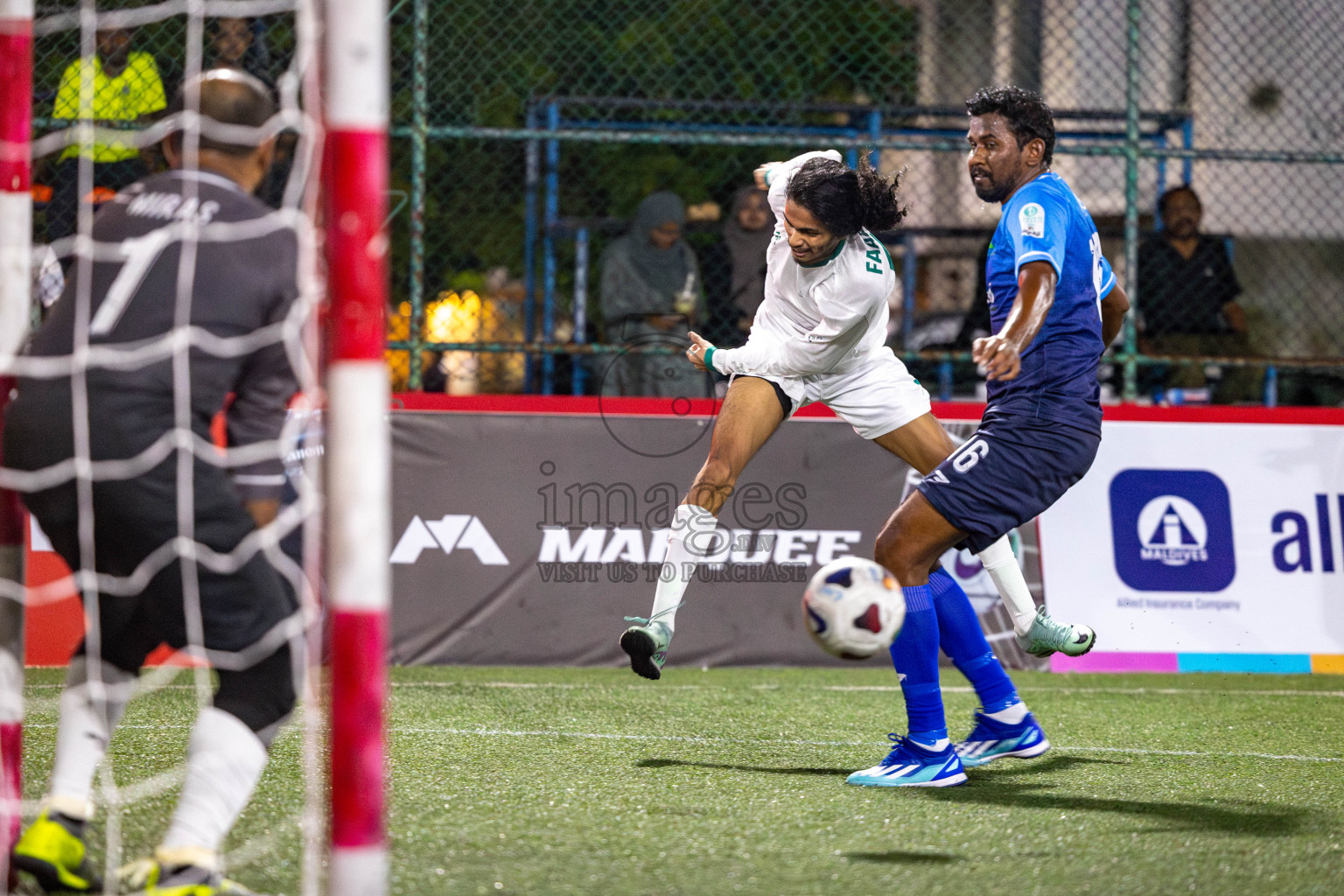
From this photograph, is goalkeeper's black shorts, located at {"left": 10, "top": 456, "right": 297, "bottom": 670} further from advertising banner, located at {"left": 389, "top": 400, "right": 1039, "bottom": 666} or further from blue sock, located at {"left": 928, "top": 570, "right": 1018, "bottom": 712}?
advertising banner, located at {"left": 389, "top": 400, "right": 1039, "bottom": 666}

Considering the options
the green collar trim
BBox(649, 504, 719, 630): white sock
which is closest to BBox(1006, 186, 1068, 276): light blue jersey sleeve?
the green collar trim

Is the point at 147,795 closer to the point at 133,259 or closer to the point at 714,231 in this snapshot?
the point at 133,259

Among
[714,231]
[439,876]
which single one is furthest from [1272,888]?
[714,231]

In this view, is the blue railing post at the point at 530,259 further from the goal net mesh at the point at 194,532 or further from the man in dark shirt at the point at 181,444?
the man in dark shirt at the point at 181,444

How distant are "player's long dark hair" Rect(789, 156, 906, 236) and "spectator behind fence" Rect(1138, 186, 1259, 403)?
12.1ft

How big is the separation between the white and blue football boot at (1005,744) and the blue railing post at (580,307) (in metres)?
3.76

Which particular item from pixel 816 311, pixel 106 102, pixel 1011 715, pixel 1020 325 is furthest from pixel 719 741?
pixel 106 102

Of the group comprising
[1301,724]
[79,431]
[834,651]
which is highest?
[79,431]

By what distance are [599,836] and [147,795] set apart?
1337 millimetres

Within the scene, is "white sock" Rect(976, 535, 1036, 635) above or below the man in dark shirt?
below

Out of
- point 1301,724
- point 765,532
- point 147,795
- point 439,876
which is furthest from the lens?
point 765,532

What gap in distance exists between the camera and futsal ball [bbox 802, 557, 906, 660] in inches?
162

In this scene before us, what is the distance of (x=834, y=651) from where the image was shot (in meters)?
4.18

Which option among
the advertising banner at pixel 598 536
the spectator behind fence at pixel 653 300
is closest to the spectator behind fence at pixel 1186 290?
the advertising banner at pixel 598 536
